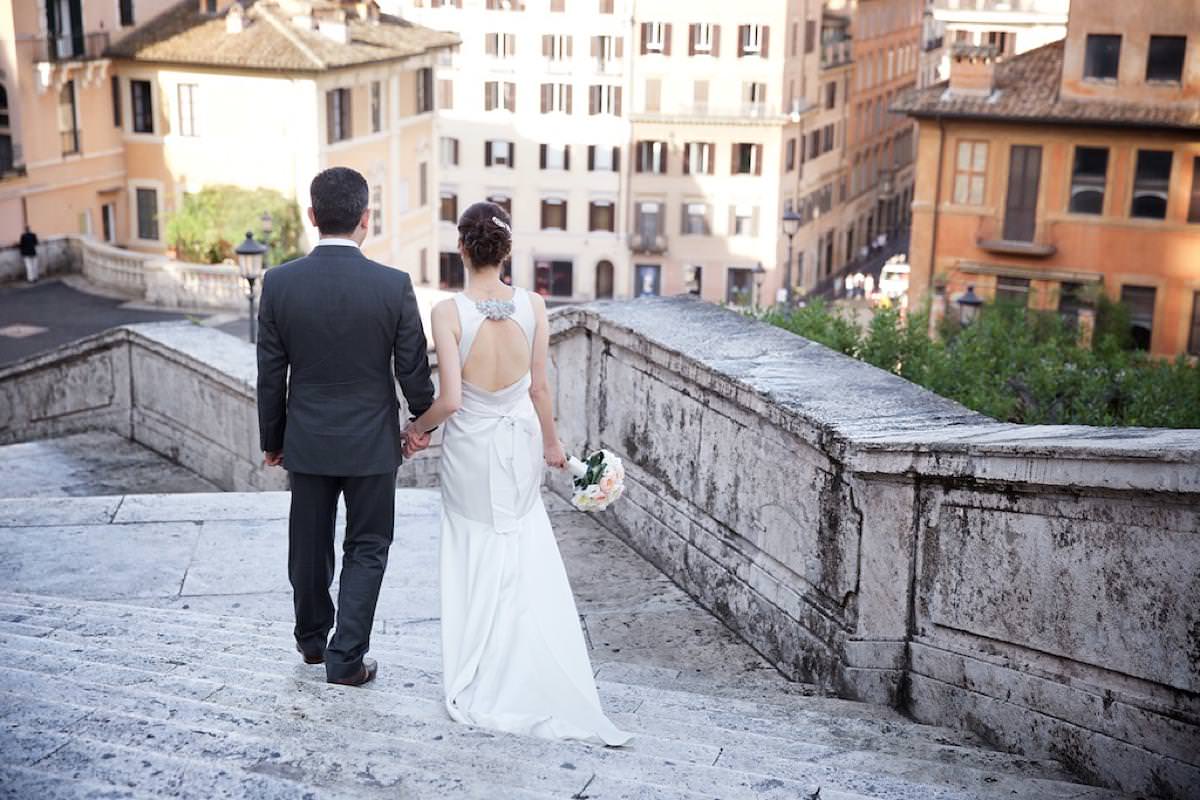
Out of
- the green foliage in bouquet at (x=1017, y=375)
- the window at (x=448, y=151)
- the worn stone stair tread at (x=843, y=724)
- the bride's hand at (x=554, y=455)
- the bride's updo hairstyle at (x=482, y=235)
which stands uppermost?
the bride's updo hairstyle at (x=482, y=235)

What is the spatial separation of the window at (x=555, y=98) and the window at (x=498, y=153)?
2.26m

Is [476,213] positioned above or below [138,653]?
above

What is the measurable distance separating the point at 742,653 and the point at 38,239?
3672 cm

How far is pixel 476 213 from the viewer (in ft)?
16.9

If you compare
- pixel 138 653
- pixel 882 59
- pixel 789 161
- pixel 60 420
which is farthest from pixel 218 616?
pixel 882 59

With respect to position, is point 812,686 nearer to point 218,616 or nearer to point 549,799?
point 549,799

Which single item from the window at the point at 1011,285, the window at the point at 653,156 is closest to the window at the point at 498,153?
the window at the point at 653,156

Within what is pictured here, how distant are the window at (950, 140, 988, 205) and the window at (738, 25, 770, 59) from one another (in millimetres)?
30261

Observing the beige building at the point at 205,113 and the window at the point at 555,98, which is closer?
the beige building at the point at 205,113

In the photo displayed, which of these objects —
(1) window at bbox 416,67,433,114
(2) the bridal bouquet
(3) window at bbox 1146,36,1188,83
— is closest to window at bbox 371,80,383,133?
(1) window at bbox 416,67,433,114

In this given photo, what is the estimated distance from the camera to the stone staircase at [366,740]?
13.7 ft

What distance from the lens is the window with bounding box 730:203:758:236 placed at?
66812 mm

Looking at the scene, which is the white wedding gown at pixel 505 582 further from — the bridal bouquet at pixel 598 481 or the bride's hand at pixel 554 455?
the bridal bouquet at pixel 598 481

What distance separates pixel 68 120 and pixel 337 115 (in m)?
7.19
